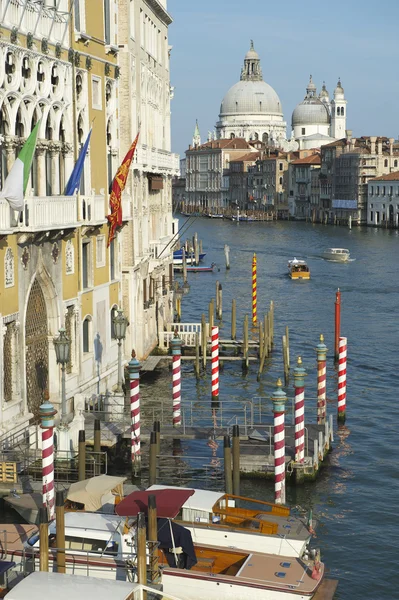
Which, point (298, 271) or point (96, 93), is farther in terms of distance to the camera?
point (298, 271)

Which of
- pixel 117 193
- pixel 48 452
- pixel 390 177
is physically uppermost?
pixel 117 193

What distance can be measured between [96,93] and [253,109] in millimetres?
164129

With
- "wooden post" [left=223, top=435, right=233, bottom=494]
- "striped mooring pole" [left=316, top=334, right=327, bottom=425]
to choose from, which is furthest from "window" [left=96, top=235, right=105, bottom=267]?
"wooden post" [left=223, top=435, right=233, bottom=494]

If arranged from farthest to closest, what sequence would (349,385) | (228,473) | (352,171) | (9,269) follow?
(352,171) → (349,385) → (9,269) → (228,473)

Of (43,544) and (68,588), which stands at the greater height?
(43,544)

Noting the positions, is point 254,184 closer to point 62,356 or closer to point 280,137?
point 280,137

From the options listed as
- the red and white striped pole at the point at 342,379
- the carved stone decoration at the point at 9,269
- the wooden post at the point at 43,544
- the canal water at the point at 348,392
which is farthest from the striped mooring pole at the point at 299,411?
the wooden post at the point at 43,544

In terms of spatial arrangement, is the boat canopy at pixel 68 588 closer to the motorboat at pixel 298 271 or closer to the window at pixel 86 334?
the window at pixel 86 334

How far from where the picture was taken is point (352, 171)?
406ft

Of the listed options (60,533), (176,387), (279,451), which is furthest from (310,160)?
(60,533)

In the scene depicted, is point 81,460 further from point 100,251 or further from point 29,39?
point 100,251

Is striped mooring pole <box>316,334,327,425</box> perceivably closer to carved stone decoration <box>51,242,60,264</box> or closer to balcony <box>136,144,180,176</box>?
carved stone decoration <box>51,242,60,264</box>

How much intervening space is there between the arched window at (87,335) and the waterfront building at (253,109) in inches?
6424

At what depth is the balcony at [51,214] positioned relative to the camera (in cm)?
1734
